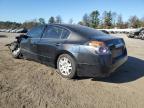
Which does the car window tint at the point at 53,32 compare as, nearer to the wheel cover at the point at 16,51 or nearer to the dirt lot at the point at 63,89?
the dirt lot at the point at 63,89

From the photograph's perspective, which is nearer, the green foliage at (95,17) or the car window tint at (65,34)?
the car window tint at (65,34)

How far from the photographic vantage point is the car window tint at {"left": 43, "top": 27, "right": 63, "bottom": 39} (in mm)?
6785

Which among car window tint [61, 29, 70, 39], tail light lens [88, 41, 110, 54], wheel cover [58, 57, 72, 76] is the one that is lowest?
wheel cover [58, 57, 72, 76]

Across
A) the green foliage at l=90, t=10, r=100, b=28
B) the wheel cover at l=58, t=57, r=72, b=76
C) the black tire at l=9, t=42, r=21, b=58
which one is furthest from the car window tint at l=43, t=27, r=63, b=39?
the green foliage at l=90, t=10, r=100, b=28

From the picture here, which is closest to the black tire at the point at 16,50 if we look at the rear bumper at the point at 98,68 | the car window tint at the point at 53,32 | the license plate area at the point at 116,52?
the car window tint at the point at 53,32

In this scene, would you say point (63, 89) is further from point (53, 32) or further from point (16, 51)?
point (16, 51)

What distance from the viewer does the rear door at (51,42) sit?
660cm

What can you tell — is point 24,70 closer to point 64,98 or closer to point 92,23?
point 64,98

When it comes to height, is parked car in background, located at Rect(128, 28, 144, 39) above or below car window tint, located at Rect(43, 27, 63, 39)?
below

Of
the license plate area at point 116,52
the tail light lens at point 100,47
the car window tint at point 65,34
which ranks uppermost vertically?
the car window tint at point 65,34

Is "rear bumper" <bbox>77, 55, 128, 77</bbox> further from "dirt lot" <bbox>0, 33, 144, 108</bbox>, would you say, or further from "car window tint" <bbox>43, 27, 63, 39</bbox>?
"car window tint" <bbox>43, 27, 63, 39</bbox>

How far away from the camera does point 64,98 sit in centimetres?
482

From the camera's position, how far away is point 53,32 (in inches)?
275

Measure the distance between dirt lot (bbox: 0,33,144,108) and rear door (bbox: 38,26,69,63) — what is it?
0.45 metres
